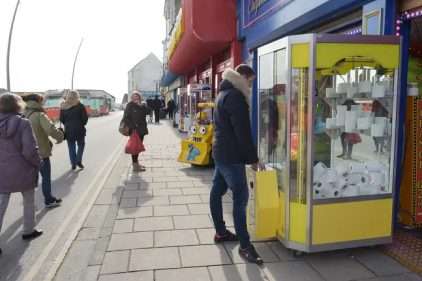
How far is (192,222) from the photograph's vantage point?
4.88m

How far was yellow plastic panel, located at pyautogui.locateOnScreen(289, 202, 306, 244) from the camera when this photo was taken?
12.1ft

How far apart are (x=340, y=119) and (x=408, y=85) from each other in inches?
43.0

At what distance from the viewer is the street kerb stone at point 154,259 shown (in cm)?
366

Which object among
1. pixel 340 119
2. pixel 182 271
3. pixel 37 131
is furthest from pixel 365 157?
pixel 37 131

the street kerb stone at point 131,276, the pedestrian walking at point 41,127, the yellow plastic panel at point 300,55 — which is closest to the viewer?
the street kerb stone at point 131,276

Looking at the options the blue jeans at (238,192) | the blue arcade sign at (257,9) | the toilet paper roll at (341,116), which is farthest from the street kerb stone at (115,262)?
the blue arcade sign at (257,9)

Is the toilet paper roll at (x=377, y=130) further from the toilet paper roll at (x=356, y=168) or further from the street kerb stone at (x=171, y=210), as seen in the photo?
the street kerb stone at (x=171, y=210)

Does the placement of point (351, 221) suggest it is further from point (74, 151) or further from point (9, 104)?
point (74, 151)

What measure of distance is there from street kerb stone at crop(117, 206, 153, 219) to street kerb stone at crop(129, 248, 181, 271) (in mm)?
1176

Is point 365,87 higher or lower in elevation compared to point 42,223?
higher

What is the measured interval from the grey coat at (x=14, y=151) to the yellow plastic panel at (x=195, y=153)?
14.9 feet

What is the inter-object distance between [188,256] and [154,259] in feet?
1.07

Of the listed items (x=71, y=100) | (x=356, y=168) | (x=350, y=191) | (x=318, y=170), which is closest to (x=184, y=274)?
(x=318, y=170)

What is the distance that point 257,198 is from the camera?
3.96 metres
